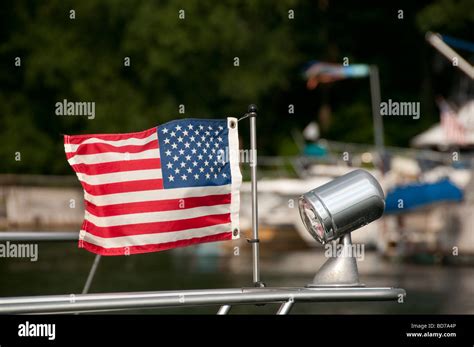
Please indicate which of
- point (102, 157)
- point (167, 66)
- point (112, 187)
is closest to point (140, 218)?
point (112, 187)

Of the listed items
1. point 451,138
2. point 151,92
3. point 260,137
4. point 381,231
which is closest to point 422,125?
point 260,137

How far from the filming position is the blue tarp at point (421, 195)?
25078 millimetres

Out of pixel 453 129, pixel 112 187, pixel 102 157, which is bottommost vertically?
pixel 112 187

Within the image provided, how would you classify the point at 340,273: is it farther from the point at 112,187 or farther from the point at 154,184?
the point at 112,187

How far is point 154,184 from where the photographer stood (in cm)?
542

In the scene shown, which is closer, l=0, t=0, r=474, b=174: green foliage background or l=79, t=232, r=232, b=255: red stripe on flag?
l=79, t=232, r=232, b=255: red stripe on flag

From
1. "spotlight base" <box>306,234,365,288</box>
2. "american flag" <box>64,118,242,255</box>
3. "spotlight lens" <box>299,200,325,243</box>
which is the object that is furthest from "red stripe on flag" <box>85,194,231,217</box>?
"spotlight base" <box>306,234,365,288</box>

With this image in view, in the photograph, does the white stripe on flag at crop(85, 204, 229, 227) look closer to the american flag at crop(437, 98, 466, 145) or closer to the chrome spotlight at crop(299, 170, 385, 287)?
the chrome spotlight at crop(299, 170, 385, 287)

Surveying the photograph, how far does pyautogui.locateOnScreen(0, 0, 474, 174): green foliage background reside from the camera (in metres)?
56.7

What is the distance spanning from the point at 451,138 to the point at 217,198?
32558 millimetres

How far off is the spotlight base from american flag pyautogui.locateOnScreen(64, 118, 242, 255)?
1.56 feet

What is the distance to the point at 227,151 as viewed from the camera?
5559mm

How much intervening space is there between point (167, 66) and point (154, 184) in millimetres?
51265
